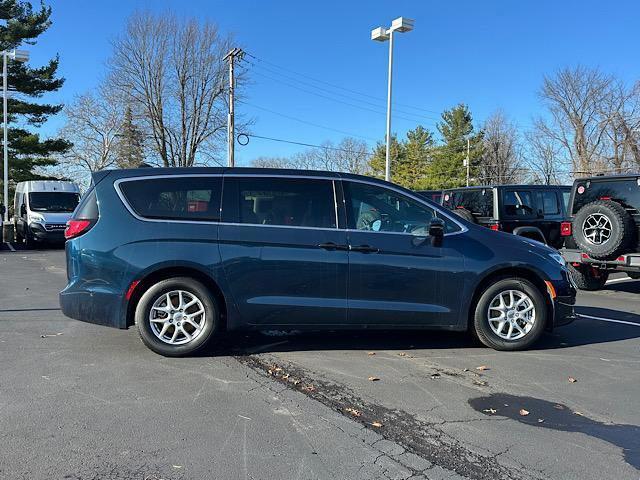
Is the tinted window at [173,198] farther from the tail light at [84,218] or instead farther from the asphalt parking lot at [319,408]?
the asphalt parking lot at [319,408]

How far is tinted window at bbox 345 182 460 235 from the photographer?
17.9 feet

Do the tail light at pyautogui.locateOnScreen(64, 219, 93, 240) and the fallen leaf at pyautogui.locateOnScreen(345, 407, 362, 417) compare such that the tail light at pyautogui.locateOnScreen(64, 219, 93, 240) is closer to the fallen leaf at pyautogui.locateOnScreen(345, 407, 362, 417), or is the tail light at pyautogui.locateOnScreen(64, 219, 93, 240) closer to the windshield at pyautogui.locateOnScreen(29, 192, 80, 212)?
the fallen leaf at pyautogui.locateOnScreen(345, 407, 362, 417)

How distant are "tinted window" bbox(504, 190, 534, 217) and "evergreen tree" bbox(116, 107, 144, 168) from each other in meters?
32.8

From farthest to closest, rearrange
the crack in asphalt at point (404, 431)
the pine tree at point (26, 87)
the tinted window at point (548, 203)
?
the pine tree at point (26, 87) → the tinted window at point (548, 203) → the crack in asphalt at point (404, 431)

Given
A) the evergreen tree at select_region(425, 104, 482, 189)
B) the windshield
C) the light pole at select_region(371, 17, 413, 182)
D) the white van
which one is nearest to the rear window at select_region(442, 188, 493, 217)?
the light pole at select_region(371, 17, 413, 182)

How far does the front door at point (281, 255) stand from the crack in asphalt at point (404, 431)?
0.63m

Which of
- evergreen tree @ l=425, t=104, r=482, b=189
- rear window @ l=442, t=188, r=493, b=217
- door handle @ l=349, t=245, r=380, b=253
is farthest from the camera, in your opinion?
evergreen tree @ l=425, t=104, r=482, b=189

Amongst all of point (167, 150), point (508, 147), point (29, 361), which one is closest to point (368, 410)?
point (29, 361)

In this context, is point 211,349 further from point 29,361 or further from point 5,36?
point 5,36

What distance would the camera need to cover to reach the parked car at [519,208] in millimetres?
11641

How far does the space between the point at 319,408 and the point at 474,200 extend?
9231mm

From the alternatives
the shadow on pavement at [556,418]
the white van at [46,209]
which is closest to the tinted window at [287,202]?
the shadow on pavement at [556,418]

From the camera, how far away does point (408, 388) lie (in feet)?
14.8

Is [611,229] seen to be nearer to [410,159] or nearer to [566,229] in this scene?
[566,229]
